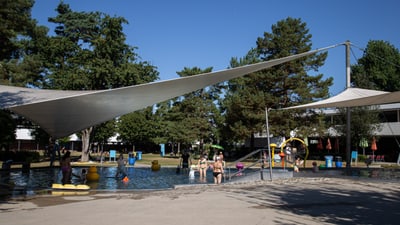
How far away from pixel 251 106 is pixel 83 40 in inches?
745

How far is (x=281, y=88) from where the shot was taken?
39125 millimetres

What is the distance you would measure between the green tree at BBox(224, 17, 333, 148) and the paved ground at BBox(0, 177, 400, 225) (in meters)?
23.5

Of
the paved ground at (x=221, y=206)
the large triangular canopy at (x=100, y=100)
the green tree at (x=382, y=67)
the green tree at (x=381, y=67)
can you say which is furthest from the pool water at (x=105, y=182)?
the green tree at (x=382, y=67)

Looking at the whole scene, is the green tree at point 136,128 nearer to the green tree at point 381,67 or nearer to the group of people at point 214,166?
the green tree at point 381,67

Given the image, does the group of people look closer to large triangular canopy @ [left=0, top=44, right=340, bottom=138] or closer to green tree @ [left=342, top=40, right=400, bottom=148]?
large triangular canopy @ [left=0, top=44, right=340, bottom=138]

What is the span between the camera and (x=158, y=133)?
2387 inches

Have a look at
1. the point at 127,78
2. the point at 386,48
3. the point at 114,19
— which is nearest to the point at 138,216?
the point at 127,78

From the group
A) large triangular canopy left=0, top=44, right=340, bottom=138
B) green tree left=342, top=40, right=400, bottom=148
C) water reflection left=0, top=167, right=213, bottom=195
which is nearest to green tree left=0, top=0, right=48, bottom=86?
water reflection left=0, top=167, right=213, bottom=195

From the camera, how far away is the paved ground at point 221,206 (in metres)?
8.09

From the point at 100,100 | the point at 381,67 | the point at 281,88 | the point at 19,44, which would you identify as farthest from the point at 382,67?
the point at 100,100

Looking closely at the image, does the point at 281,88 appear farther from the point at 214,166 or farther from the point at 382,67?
the point at 382,67

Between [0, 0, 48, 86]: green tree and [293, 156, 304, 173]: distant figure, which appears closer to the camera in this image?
[293, 156, 304, 173]: distant figure

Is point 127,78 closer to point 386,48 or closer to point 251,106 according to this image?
point 251,106

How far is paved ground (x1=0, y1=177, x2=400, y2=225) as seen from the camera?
8086 mm
